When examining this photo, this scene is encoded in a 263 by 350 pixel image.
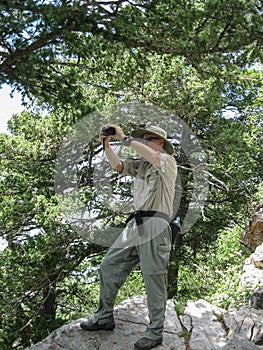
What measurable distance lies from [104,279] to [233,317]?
60.0 inches

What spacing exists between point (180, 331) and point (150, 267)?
3.11ft

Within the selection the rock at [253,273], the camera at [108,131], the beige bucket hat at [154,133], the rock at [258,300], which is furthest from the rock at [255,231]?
the camera at [108,131]

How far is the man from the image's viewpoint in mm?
3547

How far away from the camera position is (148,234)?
3.58 m

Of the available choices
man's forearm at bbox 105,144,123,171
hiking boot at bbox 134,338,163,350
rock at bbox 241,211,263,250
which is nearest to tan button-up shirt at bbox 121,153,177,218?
man's forearm at bbox 105,144,123,171

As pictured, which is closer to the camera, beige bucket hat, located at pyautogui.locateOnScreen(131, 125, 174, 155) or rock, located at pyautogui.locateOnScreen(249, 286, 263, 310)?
beige bucket hat, located at pyautogui.locateOnScreen(131, 125, 174, 155)

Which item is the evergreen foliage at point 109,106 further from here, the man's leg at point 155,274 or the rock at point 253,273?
the man's leg at point 155,274

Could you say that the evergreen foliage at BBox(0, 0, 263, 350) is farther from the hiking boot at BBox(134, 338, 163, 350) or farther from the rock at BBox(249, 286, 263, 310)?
the hiking boot at BBox(134, 338, 163, 350)

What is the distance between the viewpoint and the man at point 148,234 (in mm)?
3547

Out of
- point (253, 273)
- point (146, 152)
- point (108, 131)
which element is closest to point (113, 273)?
point (146, 152)

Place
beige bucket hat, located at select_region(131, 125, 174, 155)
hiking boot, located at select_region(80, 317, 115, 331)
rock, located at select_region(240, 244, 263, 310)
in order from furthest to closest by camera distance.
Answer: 1. rock, located at select_region(240, 244, 263, 310)
2. hiking boot, located at select_region(80, 317, 115, 331)
3. beige bucket hat, located at select_region(131, 125, 174, 155)

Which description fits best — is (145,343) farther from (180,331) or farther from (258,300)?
(258,300)

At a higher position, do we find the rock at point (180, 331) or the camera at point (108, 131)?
the camera at point (108, 131)

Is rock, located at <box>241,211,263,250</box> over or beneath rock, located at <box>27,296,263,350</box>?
over
